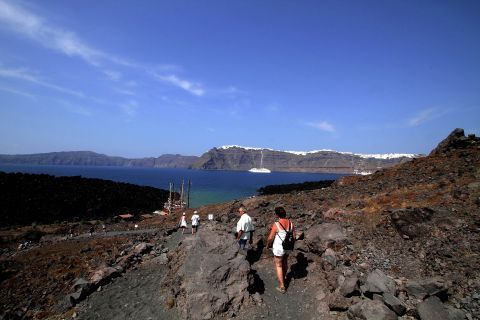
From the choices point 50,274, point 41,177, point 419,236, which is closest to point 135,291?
point 50,274

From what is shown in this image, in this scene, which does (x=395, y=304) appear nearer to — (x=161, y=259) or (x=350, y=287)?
(x=350, y=287)

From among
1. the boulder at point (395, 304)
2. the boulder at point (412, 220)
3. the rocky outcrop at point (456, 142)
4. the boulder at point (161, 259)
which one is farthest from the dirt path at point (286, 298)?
the rocky outcrop at point (456, 142)

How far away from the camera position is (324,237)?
1329cm

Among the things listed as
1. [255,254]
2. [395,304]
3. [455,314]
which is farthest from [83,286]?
[455,314]

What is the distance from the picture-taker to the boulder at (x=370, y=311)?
7.95 meters

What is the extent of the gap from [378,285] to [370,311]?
1220mm

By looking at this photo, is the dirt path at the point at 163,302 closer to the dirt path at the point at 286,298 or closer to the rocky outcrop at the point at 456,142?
the dirt path at the point at 286,298

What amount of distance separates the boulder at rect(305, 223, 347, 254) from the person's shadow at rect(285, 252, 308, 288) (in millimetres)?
719

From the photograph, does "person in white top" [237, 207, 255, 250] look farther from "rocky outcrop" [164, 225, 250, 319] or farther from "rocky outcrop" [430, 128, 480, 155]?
"rocky outcrop" [430, 128, 480, 155]

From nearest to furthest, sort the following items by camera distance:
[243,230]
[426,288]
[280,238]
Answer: [426,288]
[280,238]
[243,230]

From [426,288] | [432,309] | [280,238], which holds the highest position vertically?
[280,238]

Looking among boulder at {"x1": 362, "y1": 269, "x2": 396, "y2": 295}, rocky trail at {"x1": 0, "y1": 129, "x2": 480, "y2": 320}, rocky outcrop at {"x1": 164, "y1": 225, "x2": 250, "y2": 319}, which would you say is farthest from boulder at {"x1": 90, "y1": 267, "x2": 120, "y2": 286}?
boulder at {"x1": 362, "y1": 269, "x2": 396, "y2": 295}

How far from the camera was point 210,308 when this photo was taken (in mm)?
9547

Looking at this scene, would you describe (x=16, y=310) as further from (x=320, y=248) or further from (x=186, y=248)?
(x=320, y=248)
